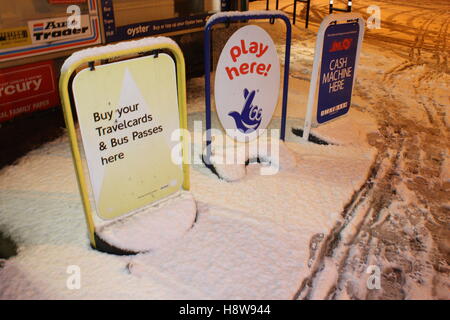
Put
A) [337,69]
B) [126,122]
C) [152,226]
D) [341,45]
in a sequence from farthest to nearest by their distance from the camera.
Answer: [337,69] < [341,45] < [152,226] < [126,122]

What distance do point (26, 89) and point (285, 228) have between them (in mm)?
3331

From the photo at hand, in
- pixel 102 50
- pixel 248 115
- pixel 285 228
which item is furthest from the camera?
pixel 248 115

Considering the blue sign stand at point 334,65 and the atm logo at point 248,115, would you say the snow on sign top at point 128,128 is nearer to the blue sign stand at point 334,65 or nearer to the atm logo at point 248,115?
the atm logo at point 248,115

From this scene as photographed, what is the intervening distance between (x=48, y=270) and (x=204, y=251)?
1052mm

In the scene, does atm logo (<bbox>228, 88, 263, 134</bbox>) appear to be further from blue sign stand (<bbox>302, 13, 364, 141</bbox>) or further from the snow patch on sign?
the snow patch on sign

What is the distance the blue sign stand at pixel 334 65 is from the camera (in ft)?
12.8

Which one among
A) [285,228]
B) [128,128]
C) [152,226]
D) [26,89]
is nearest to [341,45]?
[285,228]

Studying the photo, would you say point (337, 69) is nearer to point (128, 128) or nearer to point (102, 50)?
point (128, 128)

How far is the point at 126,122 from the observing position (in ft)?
8.17

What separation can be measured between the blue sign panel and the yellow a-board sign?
201cm

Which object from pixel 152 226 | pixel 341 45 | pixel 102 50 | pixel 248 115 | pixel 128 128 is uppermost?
pixel 102 50

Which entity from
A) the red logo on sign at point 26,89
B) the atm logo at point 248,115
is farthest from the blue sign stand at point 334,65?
the red logo on sign at point 26,89
